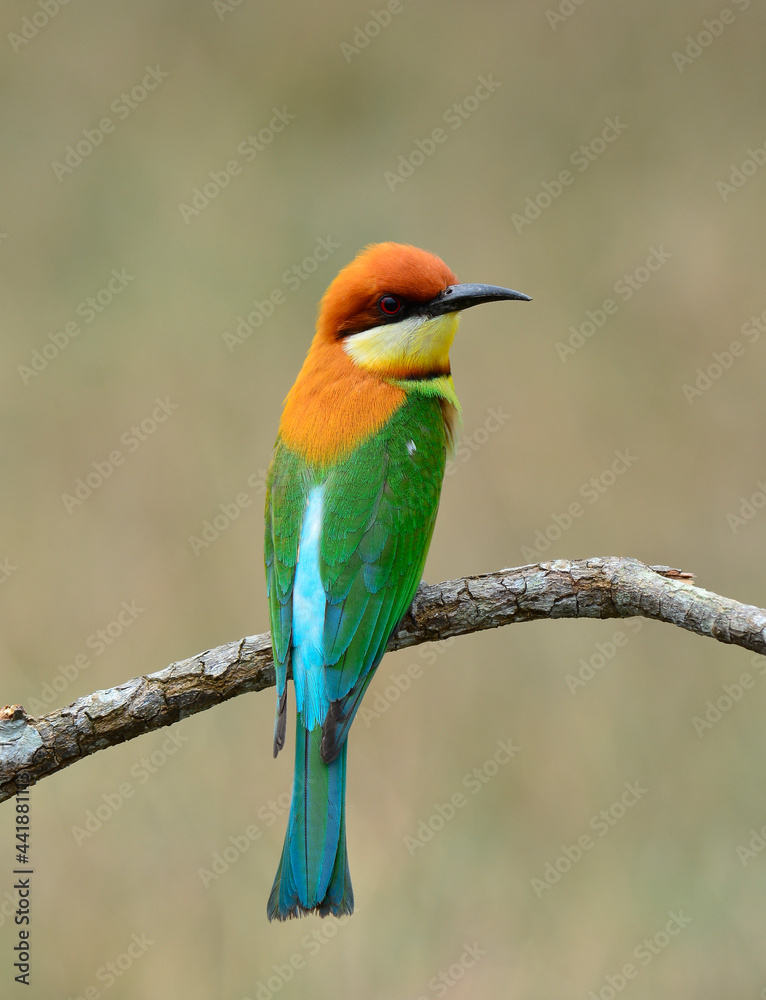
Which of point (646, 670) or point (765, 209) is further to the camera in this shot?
point (765, 209)

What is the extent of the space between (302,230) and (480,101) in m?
1.27

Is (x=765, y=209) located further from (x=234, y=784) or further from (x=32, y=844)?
(x=32, y=844)

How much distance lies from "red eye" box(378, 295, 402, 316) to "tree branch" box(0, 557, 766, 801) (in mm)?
852

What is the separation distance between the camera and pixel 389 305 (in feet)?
8.77

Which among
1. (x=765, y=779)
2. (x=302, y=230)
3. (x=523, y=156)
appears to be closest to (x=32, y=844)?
(x=765, y=779)

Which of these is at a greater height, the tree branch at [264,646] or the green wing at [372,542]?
the green wing at [372,542]

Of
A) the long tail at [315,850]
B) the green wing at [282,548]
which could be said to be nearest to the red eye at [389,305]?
the green wing at [282,548]

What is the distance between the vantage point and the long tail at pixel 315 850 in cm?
214

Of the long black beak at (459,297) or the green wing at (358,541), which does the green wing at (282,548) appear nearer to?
the green wing at (358,541)

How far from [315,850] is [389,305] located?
1.47m

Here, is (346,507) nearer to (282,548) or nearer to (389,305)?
(282,548)

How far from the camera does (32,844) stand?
11.6ft

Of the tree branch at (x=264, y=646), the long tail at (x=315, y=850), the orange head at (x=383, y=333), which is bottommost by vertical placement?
the long tail at (x=315, y=850)

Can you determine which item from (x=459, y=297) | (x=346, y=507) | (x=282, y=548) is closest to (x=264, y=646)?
(x=282, y=548)
